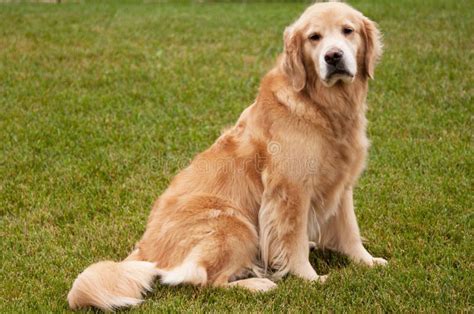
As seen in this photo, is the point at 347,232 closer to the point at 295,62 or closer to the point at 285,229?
the point at 285,229

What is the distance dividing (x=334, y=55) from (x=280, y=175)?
78 cm

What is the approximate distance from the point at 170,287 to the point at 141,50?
656 cm

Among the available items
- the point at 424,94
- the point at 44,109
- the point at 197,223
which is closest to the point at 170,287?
the point at 197,223

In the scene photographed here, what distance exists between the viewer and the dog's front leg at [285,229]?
400 cm

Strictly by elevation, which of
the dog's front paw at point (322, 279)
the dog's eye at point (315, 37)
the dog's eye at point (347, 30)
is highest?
the dog's eye at point (347, 30)

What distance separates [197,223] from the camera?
4.00 metres

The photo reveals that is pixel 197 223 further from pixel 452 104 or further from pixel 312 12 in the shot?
pixel 452 104

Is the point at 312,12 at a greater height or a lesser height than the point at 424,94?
greater

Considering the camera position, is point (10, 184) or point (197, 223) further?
point (10, 184)

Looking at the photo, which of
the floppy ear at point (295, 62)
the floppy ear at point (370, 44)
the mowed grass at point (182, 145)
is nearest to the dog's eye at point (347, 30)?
the floppy ear at point (370, 44)

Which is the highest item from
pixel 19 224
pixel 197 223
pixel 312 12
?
pixel 312 12

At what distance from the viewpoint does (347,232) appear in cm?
444

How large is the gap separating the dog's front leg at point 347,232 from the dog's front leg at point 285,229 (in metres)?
0.42

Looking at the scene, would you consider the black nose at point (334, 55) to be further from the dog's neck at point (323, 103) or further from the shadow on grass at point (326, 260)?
the shadow on grass at point (326, 260)
